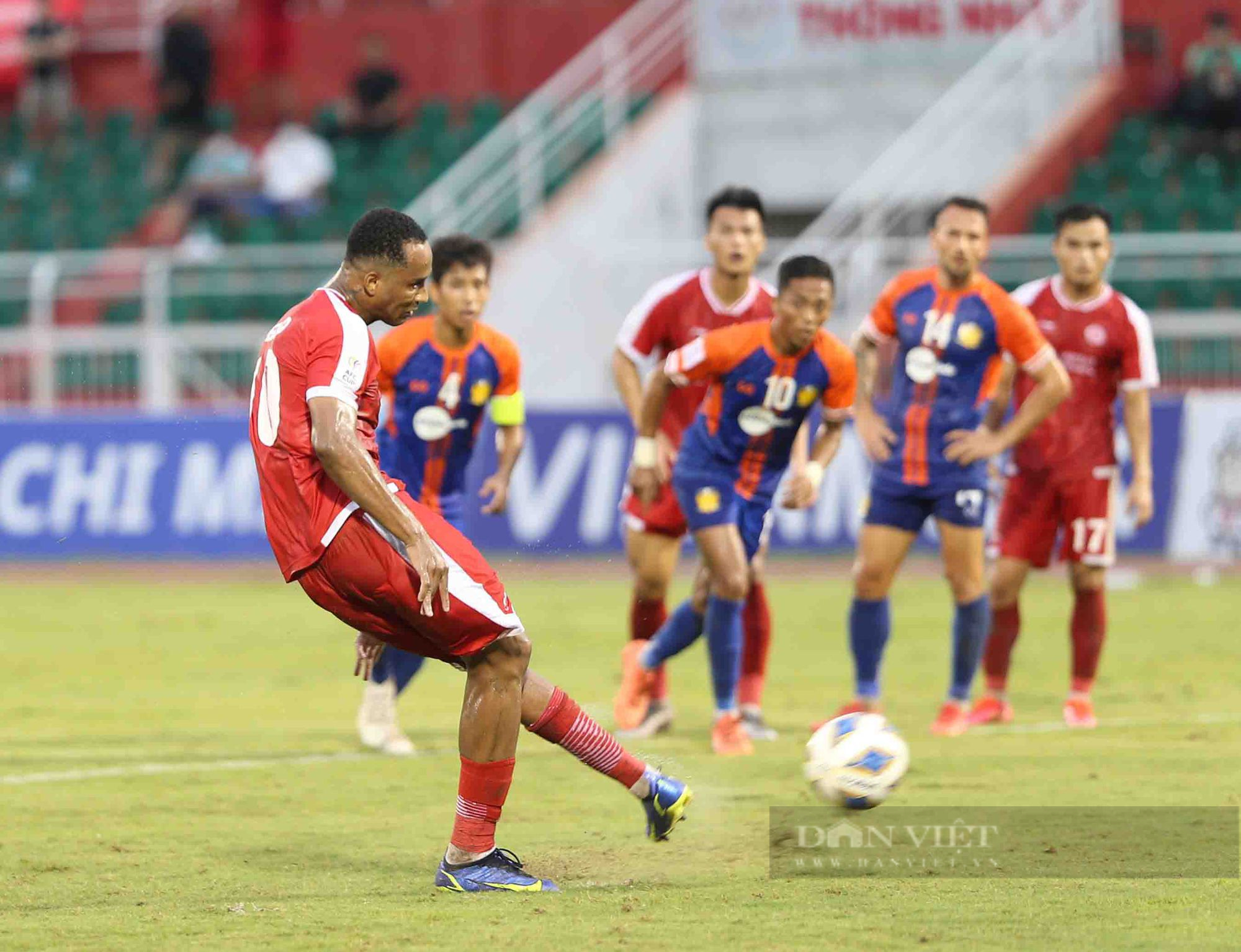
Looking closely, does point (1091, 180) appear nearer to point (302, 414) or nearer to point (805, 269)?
point (805, 269)

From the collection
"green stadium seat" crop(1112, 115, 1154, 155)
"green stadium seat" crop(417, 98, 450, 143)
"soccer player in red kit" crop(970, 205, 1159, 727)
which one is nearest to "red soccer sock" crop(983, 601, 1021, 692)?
"soccer player in red kit" crop(970, 205, 1159, 727)

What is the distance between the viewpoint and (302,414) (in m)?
5.70

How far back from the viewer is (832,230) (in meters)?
19.4

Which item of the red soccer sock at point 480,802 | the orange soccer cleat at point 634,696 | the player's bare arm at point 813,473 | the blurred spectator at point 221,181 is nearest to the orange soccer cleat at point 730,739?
the orange soccer cleat at point 634,696

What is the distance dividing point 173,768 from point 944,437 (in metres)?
3.74

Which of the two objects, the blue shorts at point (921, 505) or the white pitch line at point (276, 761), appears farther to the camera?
the blue shorts at point (921, 505)

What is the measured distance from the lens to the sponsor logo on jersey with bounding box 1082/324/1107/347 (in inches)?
368

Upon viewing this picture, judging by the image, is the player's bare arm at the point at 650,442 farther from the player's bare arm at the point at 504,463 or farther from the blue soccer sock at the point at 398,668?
the blue soccer sock at the point at 398,668

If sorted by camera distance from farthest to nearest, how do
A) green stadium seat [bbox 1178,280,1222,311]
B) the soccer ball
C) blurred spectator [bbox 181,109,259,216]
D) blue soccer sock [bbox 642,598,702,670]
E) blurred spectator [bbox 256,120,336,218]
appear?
blurred spectator [bbox 181,109,259,216], blurred spectator [bbox 256,120,336,218], green stadium seat [bbox 1178,280,1222,311], blue soccer sock [bbox 642,598,702,670], the soccer ball

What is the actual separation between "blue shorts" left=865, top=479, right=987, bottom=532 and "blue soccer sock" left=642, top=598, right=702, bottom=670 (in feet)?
3.18

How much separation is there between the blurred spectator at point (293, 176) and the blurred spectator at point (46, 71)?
4.03 meters

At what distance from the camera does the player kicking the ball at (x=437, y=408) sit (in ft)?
28.5

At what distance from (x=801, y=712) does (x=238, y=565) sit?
8.58 metres

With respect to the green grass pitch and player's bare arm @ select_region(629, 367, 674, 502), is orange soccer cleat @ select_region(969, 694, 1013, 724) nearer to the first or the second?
the green grass pitch
